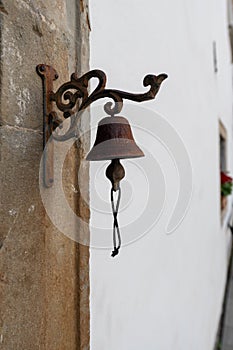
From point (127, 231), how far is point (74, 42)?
596mm

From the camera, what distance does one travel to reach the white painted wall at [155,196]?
40.3 inches

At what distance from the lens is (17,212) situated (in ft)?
1.88

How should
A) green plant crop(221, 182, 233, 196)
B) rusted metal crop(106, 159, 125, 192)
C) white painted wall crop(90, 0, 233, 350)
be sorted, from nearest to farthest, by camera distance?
rusted metal crop(106, 159, 125, 192)
white painted wall crop(90, 0, 233, 350)
green plant crop(221, 182, 233, 196)

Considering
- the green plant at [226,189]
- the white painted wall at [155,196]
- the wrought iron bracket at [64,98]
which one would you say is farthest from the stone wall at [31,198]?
the green plant at [226,189]

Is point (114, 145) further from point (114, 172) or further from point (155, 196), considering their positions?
point (155, 196)

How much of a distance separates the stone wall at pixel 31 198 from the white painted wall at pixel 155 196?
24 cm

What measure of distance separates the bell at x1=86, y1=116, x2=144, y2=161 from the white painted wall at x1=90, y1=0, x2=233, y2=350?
0.32 m

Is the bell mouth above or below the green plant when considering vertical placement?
below

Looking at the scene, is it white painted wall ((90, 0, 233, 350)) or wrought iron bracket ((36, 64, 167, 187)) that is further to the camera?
white painted wall ((90, 0, 233, 350))

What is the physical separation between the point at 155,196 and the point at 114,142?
2.58 feet

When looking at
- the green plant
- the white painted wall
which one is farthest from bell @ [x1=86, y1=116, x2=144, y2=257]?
the green plant

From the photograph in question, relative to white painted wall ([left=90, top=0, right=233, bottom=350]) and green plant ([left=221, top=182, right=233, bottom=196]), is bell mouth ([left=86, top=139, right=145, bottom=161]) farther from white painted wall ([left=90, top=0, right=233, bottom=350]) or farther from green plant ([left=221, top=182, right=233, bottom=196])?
green plant ([left=221, top=182, right=233, bottom=196])

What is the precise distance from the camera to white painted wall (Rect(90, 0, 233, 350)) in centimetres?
102

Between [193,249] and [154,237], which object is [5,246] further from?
[193,249]
